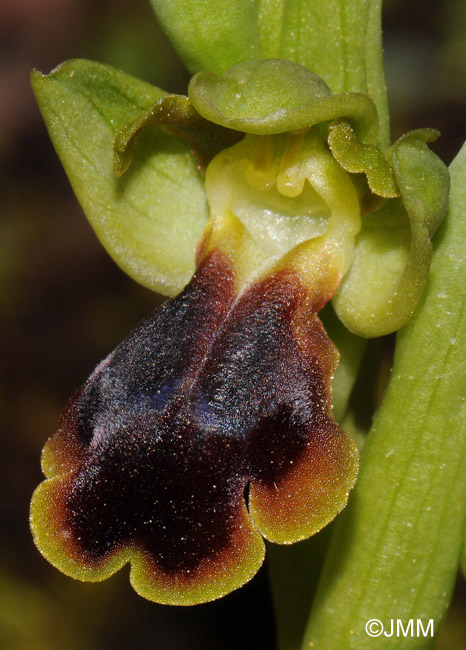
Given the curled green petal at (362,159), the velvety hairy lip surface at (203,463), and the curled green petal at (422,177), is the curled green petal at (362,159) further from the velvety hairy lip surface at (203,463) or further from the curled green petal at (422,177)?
the velvety hairy lip surface at (203,463)

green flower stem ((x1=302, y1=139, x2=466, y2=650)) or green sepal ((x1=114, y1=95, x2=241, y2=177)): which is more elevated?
green sepal ((x1=114, y1=95, x2=241, y2=177))

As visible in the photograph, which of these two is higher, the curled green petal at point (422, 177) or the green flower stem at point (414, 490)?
the curled green petal at point (422, 177)

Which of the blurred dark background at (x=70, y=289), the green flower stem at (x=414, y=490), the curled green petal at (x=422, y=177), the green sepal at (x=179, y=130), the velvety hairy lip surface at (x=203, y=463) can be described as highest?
the green sepal at (x=179, y=130)

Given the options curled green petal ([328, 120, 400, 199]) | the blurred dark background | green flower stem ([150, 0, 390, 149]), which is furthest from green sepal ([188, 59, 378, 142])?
the blurred dark background

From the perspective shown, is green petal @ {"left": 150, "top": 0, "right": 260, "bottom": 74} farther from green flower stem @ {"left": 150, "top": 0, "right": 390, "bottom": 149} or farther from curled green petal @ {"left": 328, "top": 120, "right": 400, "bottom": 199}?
curled green petal @ {"left": 328, "top": 120, "right": 400, "bottom": 199}

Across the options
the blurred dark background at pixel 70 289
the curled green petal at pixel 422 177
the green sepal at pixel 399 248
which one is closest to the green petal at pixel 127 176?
the green sepal at pixel 399 248

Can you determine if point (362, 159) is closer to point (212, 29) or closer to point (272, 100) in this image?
point (272, 100)

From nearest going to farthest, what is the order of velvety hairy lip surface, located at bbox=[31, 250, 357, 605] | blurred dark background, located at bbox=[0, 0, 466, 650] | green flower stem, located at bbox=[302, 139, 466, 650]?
1. velvety hairy lip surface, located at bbox=[31, 250, 357, 605]
2. green flower stem, located at bbox=[302, 139, 466, 650]
3. blurred dark background, located at bbox=[0, 0, 466, 650]
